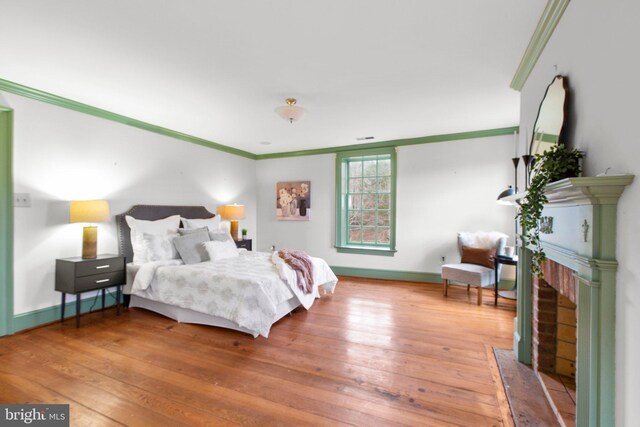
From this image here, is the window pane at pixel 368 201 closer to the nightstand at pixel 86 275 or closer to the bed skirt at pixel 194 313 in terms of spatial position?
the bed skirt at pixel 194 313

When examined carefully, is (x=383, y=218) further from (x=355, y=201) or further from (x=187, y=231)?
(x=187, y=231)

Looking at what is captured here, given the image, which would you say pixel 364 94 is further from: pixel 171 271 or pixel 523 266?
pixel 171 271

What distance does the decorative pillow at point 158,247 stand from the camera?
376 centimetres

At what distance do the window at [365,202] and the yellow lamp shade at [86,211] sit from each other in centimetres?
373

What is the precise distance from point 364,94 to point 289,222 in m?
3.55

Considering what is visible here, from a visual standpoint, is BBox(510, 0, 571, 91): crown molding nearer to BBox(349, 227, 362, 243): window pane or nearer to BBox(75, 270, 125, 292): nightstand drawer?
BBox(349, 227, 362, 243): window pane

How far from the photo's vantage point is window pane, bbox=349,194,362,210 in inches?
227

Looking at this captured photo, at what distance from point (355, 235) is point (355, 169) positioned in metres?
1.31

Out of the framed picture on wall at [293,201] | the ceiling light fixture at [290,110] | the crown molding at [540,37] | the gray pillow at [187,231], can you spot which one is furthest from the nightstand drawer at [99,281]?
the crown molding at [540,37]

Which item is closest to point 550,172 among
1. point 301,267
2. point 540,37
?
point 540,37

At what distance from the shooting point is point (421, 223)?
199 inches

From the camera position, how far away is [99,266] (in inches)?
130

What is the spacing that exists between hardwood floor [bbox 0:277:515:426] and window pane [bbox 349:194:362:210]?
2.54m

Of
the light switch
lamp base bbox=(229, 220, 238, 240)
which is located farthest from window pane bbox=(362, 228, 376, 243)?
the light switch
